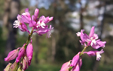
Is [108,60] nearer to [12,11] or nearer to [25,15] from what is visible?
[12,11]

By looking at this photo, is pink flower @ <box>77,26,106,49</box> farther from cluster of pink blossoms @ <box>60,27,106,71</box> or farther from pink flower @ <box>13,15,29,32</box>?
pink flower @ <box>13,15,29,32</box>

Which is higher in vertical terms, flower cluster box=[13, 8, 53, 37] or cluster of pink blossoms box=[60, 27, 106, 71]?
flower cluster box=[13, 8, 53, 37]

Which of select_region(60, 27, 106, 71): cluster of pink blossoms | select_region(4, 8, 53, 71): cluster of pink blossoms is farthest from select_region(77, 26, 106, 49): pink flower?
select_region(4, 8, 53, 71): cluster of pink blossoms

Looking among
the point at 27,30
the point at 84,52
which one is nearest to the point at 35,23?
the point at 27,30

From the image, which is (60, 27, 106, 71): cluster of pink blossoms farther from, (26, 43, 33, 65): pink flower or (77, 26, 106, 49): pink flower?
(26, 43, 33, 65): pink flower

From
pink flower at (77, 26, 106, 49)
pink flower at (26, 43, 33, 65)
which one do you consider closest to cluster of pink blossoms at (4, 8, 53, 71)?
pink flower at (26, 43, 33, 65)

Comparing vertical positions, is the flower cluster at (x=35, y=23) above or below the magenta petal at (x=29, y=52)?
above

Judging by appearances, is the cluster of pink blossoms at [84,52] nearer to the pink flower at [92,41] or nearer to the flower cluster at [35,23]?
the pink flower at [92,41]

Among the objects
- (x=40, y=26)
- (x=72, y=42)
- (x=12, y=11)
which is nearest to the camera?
(x=40, y=26)

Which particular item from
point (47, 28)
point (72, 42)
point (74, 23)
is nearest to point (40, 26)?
point (47, 28)

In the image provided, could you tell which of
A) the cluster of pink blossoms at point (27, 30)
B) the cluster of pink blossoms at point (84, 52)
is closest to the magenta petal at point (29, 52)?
the cluster of pink blossoms at point (27, 30)

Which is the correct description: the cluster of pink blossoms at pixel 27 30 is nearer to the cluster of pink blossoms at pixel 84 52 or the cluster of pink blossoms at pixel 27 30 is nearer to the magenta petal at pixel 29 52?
the magenta petal at pixel 29 52
